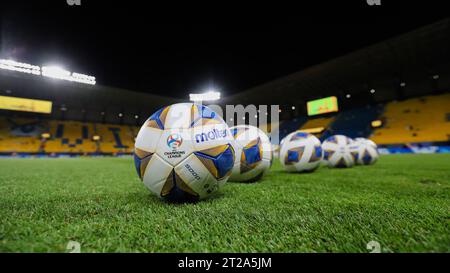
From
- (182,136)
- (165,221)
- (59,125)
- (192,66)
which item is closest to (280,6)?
(192,66)

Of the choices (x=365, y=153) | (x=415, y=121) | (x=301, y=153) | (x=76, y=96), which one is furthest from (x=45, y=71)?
(x=415, y=121)

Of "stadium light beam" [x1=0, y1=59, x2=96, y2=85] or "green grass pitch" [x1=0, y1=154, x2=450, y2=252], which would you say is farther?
"stadium light beam" [x1=0, y1=59, x2=96, y2=85]

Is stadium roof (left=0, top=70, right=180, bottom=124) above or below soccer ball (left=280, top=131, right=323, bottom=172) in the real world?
above

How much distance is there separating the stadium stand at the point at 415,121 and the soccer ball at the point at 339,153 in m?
20.1

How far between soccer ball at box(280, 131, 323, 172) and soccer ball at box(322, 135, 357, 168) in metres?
1.28

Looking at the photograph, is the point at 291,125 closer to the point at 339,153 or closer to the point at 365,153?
the point at 365,153

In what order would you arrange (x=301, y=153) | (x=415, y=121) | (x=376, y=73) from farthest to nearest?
(x=415, y=121) < (x=376, y=73) < (x=301, y=153)

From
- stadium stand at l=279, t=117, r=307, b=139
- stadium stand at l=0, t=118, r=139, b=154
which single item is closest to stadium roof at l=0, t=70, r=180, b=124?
stadium stand at l=0, t=118, r=139, b=154

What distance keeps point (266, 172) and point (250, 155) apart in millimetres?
596

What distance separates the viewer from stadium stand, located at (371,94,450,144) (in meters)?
19.1

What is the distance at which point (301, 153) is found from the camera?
3977 millimetres

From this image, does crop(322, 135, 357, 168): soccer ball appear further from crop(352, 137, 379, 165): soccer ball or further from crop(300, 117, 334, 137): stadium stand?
crop(300, 117, 334, 137): stadium stand
